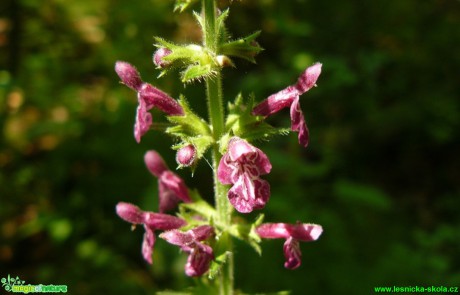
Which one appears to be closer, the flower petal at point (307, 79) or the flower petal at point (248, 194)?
the flower petal at point (248, 194)

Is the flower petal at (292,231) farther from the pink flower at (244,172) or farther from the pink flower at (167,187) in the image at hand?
the pink flower at (167,187)

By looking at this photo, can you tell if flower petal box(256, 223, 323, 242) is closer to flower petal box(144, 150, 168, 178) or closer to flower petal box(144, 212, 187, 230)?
flower petal box(144, 212, 187, 230)

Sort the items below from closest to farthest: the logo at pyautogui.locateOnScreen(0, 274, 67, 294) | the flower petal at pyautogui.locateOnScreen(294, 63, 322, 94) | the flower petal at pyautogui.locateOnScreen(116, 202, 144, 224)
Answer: the flower petal at pyautogui.locateOnScreen(294, 63, 322, 94) → the flower petal at pyautogui.locateOnScreen(116, 202, 144, 224) → the logo at pyautogui.locateOnScreen(0, 274, 67, 294)

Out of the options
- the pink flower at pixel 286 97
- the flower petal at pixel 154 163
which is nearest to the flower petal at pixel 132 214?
the flower petal at pixel 154 163

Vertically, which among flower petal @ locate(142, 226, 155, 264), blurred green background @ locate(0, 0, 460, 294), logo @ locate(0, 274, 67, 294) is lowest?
flower petal @ locate(142, 226, 155, 264)

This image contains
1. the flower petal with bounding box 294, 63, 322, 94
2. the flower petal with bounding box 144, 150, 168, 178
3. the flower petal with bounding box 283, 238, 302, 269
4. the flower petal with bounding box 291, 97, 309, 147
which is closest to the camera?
the flower petal with bounding box 291, 97, 309, 147

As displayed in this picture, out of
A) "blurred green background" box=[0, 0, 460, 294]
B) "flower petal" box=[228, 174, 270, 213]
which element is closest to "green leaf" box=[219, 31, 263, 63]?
"flower petal" box=[228, 174, 270, 213]

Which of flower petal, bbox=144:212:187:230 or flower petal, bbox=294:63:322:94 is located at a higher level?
flower petal, bbox=294:63:322:94
